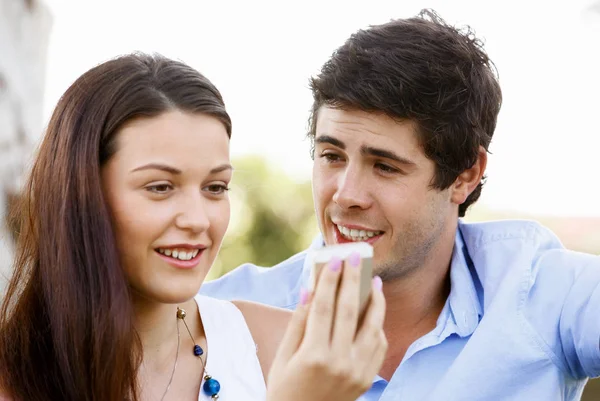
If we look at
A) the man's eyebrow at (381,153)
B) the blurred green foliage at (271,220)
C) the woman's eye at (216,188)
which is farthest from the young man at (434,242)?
the blurred green foliage at (271,220)

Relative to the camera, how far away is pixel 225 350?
8.79 ft

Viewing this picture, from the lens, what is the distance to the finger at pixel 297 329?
1884 mm

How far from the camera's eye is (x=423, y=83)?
131 inches

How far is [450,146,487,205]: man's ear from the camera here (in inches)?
141

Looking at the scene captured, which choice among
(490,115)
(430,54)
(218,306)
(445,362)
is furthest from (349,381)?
(490,115)

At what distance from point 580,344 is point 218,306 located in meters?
1.31

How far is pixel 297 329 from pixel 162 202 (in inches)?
23.2

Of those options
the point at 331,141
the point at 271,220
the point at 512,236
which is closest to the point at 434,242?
the point at 512,236

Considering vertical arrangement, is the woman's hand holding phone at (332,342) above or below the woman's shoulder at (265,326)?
above

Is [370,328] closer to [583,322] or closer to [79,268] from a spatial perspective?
[79,268]

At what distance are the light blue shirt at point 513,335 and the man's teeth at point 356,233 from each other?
414mm

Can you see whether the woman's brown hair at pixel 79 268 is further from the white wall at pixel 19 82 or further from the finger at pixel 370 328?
the white wall at pixel 19 82

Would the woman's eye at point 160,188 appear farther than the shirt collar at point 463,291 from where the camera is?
No

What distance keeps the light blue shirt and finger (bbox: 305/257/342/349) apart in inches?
53.5
